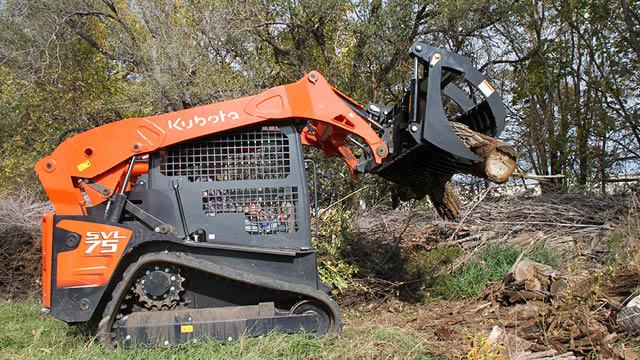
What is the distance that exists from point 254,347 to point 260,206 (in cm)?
116

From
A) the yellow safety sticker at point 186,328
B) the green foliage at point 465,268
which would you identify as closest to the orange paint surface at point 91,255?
the yellow safety sticker at point 186,328

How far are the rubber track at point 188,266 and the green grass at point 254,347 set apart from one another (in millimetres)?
143

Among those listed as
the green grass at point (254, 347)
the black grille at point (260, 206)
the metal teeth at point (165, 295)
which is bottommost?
the green grass at point (254, 347)

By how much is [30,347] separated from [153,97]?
714 cm

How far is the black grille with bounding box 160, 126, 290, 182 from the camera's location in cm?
495

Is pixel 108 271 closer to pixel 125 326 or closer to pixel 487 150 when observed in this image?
pixel 125 326

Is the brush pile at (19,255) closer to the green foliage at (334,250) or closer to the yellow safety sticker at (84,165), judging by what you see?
the yellow safety sticker at (84,165)

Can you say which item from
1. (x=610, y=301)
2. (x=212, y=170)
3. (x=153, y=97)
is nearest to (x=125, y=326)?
(x=212, y=170)

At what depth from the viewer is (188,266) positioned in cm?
459

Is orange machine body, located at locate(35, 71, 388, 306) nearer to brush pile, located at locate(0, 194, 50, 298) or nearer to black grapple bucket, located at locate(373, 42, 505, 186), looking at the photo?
black grapple bucket, located at locate(373, 42, 505, 186)

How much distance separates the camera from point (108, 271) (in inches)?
180

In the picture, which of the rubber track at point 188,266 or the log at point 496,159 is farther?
the log at point 496,159

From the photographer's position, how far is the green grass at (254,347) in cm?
430

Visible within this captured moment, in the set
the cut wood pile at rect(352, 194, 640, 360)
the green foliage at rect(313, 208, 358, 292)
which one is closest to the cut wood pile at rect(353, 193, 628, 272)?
the cut wood pile at rect(352, 194, 640, 360)
